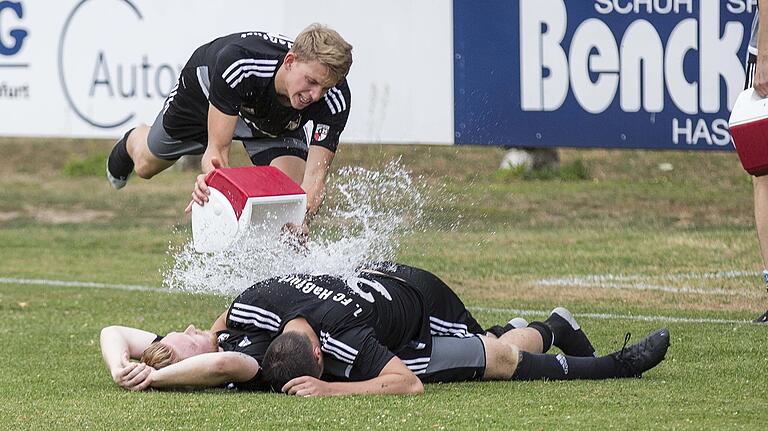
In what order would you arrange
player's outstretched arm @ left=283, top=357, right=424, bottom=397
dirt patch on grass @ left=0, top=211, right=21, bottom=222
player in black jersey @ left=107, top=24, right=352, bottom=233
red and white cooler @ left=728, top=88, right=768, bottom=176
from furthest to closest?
dirt patch on grass @ left=0, top=211, right=21, bottom=222 → red and white cooler @ left=728, top=88, right=768, bottom=176 → player in black jersey @ left=107, top=24, right=352, bottom=233 → player's outstretched arm @ left=283, top=357, right=424, bottom=397

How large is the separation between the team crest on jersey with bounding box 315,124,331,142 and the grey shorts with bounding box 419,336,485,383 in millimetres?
1345

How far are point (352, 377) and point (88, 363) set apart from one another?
1457 mm

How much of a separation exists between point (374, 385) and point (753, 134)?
210 cm

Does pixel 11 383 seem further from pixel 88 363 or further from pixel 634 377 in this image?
pixel 634 377

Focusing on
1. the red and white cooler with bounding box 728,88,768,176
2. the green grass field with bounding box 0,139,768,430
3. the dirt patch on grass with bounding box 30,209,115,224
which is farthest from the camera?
the dirt patch on grass with bounding box 30,209,115,224

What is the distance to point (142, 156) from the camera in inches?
312

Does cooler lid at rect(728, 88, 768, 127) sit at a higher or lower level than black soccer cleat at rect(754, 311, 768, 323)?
higher

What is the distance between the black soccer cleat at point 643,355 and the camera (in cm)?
579

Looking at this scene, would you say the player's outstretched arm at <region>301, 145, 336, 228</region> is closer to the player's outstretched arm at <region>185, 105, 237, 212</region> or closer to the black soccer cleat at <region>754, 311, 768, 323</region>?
the player's outstretched arm at <region>185, 105, 237, 212</region>

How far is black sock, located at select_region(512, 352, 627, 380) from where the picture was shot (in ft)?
19.2

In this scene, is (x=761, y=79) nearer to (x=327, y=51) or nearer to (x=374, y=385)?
(x=327, y=51)

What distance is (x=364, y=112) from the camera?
34.2 feet

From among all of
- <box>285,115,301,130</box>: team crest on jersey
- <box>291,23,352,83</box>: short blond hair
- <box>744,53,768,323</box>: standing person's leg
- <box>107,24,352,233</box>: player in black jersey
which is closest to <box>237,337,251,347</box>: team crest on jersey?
<box>107,24,352,233</box>: player in black jersey

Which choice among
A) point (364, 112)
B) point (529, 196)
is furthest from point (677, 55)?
point (529, 196)
